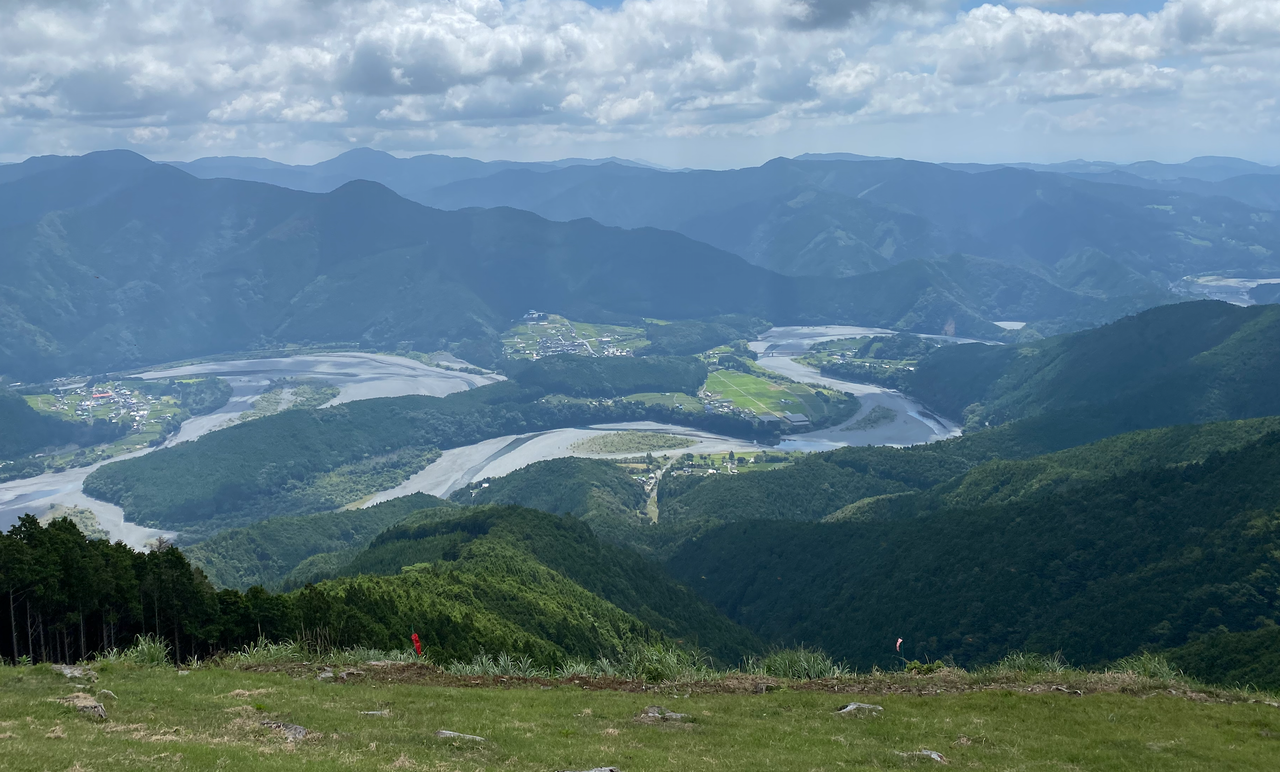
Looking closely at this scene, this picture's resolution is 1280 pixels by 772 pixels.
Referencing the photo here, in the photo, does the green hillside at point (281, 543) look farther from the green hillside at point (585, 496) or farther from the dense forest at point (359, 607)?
the dense forest at point (359, 607)

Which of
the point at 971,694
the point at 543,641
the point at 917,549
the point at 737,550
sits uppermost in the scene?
the point at 971,694

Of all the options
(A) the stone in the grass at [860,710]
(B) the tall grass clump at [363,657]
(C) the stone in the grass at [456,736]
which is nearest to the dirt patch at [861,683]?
(B) the tall grass clump at [363,657]

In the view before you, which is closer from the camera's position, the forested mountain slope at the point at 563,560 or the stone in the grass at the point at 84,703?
the stone in the grass at the point at 84,703

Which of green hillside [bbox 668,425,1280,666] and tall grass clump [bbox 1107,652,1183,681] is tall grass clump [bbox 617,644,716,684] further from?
green hillside [bbox 668,425,1280,666]

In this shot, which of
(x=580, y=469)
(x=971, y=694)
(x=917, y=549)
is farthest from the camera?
(x=580, y=469)

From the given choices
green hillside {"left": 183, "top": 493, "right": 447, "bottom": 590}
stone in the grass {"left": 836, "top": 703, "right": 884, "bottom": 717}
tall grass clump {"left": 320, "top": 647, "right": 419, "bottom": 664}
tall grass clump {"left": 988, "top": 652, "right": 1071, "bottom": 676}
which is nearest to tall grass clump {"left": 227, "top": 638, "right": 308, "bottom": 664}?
tall grass clump {"left": 320, "top": 647, "right": 419, "bottom": 664}

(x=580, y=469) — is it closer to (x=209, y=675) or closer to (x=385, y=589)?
(x=385, y=589)

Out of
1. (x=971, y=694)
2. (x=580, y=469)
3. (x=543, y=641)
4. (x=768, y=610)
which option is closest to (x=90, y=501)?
(x=580, y=469)
